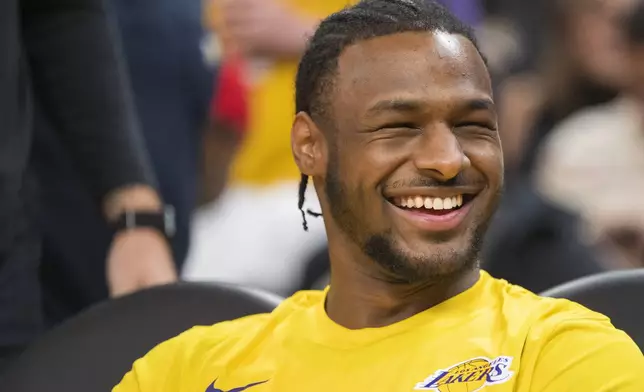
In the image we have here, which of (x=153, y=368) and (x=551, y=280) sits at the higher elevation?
(x=153, y=368)

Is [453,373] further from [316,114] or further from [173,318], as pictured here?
[173,318]

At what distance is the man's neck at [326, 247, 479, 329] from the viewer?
7.07 ft

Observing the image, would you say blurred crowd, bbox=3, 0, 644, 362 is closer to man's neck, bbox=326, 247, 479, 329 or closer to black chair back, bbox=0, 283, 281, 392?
black chair back, bbox=0, 283, 281, 392

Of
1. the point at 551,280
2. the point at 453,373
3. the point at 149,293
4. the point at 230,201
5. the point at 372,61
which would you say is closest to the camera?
the point at 453,373

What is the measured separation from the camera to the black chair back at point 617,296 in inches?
88.6

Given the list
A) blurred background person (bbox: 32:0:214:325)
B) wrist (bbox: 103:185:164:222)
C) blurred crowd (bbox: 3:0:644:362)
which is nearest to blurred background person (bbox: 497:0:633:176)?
blurred crowd (bbox: 3:0:644:362)

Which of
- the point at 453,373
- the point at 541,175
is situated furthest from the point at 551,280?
the point at 453,373

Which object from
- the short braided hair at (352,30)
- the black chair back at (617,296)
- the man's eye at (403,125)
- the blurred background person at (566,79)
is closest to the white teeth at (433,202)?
the man's eye at (403,125)

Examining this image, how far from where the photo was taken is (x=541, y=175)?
189 inches

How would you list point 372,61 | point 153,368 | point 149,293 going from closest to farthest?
point 372,61
point 153,368
point 149,293

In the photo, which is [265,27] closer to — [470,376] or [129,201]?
[129,201]

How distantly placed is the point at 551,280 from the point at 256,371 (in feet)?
5.00

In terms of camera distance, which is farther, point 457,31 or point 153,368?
point 153,368

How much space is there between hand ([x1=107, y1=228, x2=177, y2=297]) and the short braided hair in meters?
0.55
